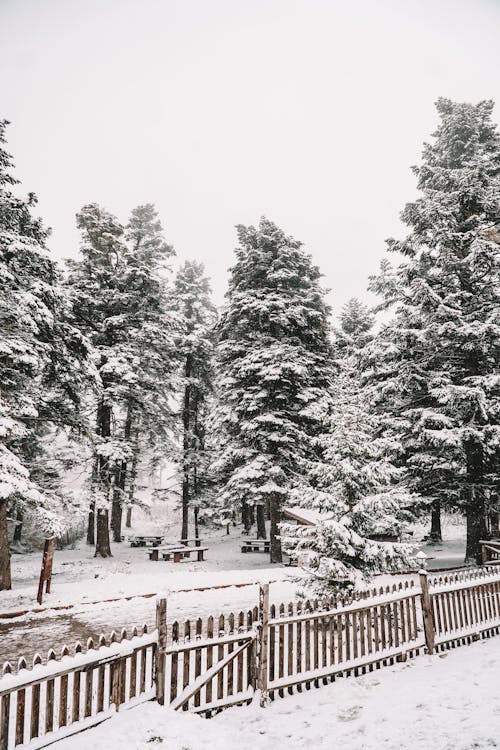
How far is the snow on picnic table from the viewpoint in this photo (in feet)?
14.9

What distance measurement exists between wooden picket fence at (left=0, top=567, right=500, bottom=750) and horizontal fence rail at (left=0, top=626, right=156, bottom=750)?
10 mm

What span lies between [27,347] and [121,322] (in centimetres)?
988

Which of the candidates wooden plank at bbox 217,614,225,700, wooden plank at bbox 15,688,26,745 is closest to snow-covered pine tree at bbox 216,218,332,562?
wooden plank at bbox 217,614,225,700

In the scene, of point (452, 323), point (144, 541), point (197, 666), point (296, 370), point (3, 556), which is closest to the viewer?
point (197, 666)

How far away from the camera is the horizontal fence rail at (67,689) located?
399cm

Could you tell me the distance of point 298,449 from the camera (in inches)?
779

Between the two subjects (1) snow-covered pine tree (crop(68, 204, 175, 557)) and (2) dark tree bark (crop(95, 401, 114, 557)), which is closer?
(2) dark tree bark (crop(95, 401, 114, 557))

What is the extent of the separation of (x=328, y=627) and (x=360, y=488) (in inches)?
121

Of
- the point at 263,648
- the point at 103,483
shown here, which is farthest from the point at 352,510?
the point at 103,483

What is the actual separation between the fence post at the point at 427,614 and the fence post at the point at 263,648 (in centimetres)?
320

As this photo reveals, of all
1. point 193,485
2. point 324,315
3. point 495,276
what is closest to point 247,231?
point 324,315

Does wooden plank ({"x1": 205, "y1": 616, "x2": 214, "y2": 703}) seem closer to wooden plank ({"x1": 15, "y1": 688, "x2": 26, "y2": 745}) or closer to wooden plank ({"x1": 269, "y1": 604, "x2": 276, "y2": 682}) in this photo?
wooden plank ({"x1": 269, "y1": 604, "x2": 276, "y2": 682})

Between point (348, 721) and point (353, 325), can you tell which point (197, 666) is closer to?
point (348, 721)

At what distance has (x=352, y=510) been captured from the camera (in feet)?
29.4
